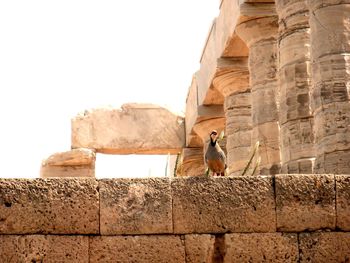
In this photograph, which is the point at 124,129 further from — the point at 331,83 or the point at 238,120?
the point at 331,83

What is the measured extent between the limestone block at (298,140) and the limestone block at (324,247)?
6.05 meters

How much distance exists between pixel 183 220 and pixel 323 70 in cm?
482

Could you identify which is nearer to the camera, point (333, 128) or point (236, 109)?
point (333, 128)

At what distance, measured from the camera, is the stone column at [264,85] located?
1593cm

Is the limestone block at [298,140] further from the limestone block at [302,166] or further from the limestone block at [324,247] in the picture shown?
the limestone block at [324,247]

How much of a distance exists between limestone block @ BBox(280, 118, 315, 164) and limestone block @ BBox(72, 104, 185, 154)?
11.5 metres

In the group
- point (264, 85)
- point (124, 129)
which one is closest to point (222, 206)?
point (264, 85)

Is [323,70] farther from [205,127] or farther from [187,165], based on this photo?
[187,165]

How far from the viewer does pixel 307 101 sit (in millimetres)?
13992

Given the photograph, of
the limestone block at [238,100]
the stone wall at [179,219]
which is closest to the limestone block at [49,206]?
the stone wall at [179,219]

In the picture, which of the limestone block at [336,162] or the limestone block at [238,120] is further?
the limestone block at [238,120]

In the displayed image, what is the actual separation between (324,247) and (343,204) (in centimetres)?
44

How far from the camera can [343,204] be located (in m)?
7.74

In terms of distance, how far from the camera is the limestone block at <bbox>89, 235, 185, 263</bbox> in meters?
7.50
